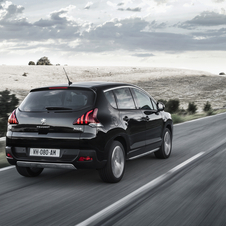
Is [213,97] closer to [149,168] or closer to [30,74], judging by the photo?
[30,74]

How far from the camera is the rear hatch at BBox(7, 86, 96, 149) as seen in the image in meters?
6.14

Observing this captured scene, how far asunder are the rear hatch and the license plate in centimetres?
6

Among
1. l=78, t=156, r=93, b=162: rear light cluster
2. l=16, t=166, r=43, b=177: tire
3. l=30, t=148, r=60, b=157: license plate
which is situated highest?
l=30, t=148, r=60, b=157: license plate

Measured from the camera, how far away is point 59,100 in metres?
6.50

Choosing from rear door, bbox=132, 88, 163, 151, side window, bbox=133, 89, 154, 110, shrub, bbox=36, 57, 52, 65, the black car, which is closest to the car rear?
the black car

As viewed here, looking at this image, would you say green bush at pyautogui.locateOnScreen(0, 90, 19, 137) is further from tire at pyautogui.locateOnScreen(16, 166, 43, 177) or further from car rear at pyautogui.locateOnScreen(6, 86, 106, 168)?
car rear at pyautogui.locateOnScreen(6, 86, 106, 168)

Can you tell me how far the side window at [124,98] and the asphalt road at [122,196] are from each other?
124 centimetres

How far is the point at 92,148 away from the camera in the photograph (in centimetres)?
612

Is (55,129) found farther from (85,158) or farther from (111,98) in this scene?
(111,98)

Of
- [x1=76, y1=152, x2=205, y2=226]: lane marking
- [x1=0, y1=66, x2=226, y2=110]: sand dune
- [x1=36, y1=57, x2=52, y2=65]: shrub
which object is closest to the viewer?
[x1=76, y1=152, x2=205, y2=226]: lane marking

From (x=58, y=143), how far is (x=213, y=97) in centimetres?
4695

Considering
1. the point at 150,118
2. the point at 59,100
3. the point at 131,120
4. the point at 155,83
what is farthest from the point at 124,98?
the point at 155,83

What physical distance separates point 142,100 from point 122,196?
267 centimetres

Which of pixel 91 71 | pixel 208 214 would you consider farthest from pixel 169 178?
pixel 91 71
